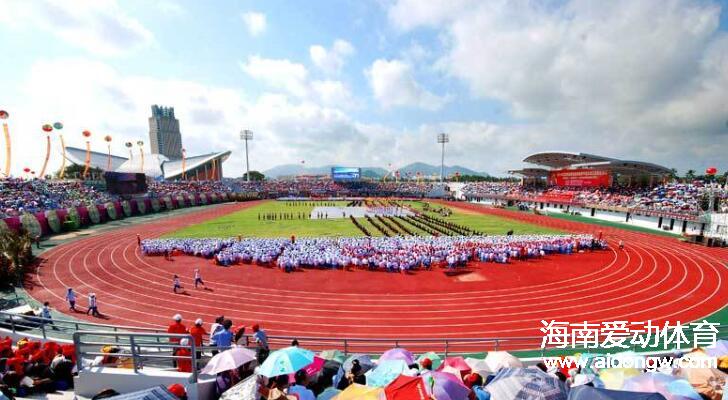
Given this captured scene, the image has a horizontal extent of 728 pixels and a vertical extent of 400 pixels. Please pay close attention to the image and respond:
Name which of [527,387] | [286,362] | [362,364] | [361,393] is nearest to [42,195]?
[286,362]

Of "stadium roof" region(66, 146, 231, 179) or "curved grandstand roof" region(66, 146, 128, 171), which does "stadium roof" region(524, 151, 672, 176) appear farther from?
"curved grandstand roof" region(66, 146, 128, 171)

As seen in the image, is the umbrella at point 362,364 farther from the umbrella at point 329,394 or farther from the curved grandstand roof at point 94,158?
the curved grandstand roof at point 94,158

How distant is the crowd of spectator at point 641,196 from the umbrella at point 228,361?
142 ft

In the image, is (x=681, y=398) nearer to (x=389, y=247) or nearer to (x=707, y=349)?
(x=707, y=349)

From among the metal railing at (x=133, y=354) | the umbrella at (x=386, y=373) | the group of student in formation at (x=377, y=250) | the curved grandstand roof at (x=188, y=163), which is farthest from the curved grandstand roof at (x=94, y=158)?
the umbrella at (x=386, y=373)

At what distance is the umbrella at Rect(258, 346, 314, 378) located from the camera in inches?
211

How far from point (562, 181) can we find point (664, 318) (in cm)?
4765

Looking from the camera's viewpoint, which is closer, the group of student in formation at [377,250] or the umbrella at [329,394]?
the umbrella at [329,394]

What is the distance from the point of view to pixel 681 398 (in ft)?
14.7

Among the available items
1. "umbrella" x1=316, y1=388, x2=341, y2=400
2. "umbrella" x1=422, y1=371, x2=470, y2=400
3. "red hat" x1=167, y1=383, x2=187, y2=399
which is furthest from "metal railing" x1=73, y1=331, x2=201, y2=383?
"umbrella" x1=422, y1=371, x2=470, y2=400

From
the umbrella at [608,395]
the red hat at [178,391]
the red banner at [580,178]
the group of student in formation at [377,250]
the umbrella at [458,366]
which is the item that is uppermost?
the red banner at [580,178]

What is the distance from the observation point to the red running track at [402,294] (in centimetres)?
1360

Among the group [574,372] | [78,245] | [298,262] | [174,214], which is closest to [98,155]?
[174,214]

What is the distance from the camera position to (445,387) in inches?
193
